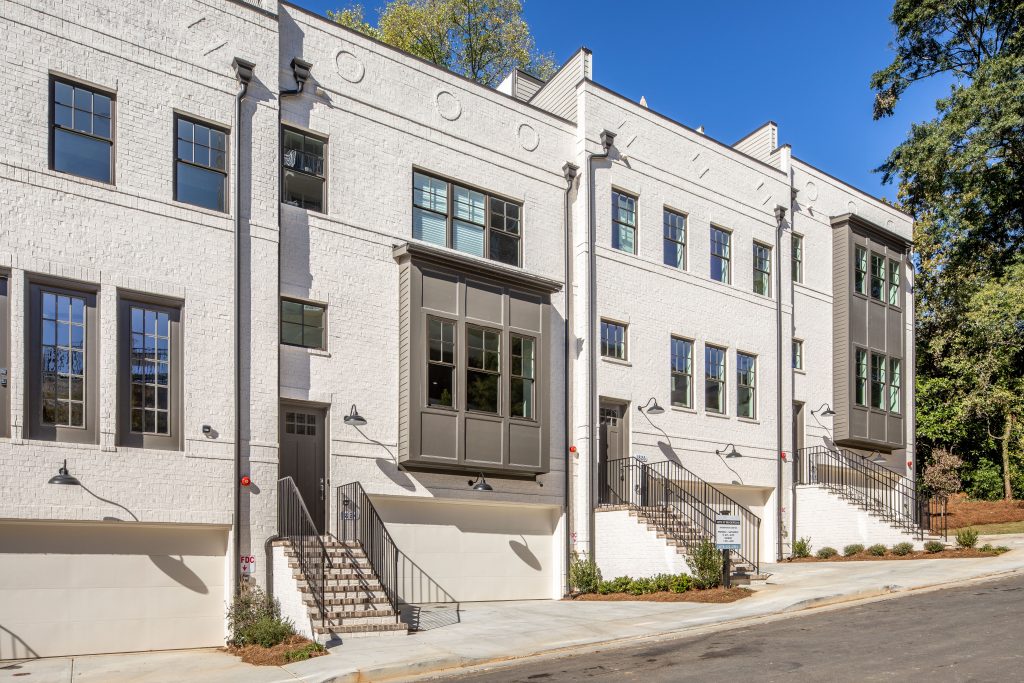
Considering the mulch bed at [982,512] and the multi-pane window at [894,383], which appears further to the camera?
the mulch bed at [982,512]

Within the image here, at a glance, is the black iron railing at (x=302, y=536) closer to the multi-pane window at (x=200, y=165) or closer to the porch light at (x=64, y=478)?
the porch light at (x=64, y=478)

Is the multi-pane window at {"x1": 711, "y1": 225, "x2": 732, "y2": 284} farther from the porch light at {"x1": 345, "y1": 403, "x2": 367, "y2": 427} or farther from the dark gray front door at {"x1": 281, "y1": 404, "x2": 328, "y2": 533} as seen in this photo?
the dark gray front door at {"x1": 281, "y1": 404, "x2": 328, "y2": 533}

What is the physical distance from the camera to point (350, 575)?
15.4 m

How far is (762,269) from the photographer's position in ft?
84.3

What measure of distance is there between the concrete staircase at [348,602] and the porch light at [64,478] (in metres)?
3.18

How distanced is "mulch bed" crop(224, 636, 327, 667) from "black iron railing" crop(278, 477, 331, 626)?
0.77 meters

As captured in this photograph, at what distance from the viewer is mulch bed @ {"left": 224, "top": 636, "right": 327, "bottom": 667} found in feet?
42.7

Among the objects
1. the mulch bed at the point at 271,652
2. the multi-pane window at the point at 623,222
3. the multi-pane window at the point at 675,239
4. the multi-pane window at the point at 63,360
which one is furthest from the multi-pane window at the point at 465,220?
the mulch bed at the point at 271,652

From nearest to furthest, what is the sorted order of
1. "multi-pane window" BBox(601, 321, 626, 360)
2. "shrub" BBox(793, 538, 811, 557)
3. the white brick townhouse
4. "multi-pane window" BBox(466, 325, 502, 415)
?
the white brick townhouse < "multi-pane window" BBox(466, 325, 502, 415) < "multi-pane window" BBox(601, 321, 626, 360) < "shrub" BBox(793, 538, 811, 557)

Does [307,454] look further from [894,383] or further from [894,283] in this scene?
[894,283]

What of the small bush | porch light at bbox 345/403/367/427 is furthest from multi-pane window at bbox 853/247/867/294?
porch light at bbox 345/403/367/427

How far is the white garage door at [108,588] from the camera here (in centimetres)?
1369

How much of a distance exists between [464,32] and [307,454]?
27.6 metres

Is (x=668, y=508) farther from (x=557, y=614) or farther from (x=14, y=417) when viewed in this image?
(x=14, y=417)
